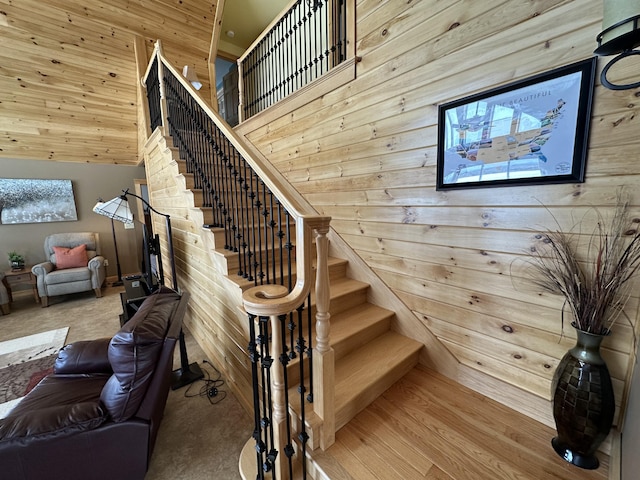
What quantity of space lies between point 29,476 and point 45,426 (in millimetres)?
245

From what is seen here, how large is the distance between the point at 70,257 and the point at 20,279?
25.1 inches

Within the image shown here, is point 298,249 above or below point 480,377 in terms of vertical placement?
above

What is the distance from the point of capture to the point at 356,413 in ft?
5.15

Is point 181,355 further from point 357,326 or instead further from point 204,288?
point 357,326

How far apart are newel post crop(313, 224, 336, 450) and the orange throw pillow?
513 centimetres

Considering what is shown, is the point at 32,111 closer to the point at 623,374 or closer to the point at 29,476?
the point at 29,476

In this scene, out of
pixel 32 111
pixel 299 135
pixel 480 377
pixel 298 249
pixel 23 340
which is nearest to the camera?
pixel 298 249

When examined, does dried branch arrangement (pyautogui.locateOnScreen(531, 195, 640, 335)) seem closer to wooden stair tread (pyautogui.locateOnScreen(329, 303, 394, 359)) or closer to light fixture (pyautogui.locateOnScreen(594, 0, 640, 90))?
light fixture (pyautogui.locateOnScreen(594, 0, 640, 90))

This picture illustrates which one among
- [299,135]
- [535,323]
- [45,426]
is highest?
[299,135]

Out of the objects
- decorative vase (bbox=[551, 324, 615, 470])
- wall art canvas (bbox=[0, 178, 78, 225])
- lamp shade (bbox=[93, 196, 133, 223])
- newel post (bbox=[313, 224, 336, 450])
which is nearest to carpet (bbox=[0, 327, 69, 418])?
lamp shade (bbox=[93, 196, 133, 223])

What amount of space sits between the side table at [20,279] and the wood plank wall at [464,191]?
193 inches

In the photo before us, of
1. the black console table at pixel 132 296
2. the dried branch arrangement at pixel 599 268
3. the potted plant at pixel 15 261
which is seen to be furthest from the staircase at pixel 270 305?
the potted plant at pixel 15 261

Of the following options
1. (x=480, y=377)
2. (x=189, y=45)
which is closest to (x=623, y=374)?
(x=480, y=377)

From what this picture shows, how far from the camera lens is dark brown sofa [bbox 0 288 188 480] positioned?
1.19 meters
